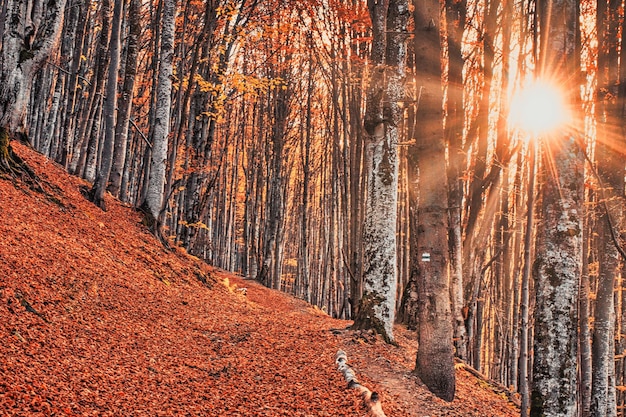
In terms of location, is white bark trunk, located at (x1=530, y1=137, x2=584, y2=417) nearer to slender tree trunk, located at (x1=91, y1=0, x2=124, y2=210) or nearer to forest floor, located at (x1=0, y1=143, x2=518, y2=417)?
forest floor, located at (x1=0, y1=143, x2=518, y2=417)

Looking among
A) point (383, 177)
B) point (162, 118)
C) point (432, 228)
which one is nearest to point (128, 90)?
point (162, 118)

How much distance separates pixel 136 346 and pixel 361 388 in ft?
9.63

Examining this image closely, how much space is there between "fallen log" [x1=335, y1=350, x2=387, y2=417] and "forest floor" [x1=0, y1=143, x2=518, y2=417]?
0.11 metres

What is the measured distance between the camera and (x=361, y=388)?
18.1 feet

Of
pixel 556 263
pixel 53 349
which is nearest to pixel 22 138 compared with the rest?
pixel 53 349

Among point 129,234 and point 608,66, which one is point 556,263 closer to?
point 608,66

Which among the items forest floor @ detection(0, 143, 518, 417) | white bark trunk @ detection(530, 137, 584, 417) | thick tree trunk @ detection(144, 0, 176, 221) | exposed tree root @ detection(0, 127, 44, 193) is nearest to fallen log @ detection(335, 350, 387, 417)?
forest floor @ detection(0, 143, 518, 417)

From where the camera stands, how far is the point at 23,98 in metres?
8.48

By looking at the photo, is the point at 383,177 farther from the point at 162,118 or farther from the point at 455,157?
the point at 162,118

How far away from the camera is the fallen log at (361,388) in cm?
490

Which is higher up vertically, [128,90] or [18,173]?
[128,90]

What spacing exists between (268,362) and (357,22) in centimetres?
1097

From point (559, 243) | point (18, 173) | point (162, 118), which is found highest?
point (162, 118)

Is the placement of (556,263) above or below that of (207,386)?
above
